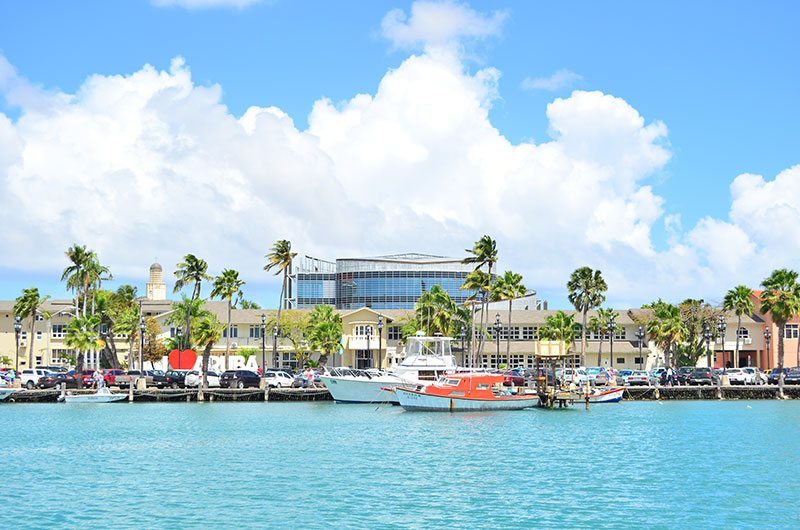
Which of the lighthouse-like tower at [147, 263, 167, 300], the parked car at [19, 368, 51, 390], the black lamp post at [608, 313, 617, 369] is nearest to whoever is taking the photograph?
the parked car at [19, 368, 51, 390]

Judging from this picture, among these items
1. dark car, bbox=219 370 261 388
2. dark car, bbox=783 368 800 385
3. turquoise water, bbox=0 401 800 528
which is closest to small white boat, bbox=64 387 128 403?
dark car, bbox=219 370 261 388

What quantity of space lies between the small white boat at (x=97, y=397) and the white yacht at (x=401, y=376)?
16402 mm

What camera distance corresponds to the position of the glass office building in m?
140

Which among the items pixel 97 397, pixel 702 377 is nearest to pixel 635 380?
pixel 702 377

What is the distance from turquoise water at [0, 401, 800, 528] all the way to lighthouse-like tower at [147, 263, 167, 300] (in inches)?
4280

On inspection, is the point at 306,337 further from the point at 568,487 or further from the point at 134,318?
the point at 568,487

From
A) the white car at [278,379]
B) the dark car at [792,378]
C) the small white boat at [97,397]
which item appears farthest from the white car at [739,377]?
the small white boat at [97,397]

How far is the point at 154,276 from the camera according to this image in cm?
17638

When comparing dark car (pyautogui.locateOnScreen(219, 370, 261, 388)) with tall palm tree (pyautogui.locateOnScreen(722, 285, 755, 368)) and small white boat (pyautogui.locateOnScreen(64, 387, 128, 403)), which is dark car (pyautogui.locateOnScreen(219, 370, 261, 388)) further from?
tall palm tree (pyautogui.locateOnScreen(722, 285, 755, 368))

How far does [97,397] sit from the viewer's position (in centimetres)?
7881

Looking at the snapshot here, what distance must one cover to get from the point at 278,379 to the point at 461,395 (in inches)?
890

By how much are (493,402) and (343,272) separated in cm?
7533

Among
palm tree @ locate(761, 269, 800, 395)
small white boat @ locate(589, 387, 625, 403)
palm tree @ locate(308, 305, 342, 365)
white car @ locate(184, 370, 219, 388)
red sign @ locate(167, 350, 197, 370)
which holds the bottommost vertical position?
small white boat @ locate(589, 387, 625, 403)

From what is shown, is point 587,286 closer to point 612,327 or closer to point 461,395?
point 612,327
